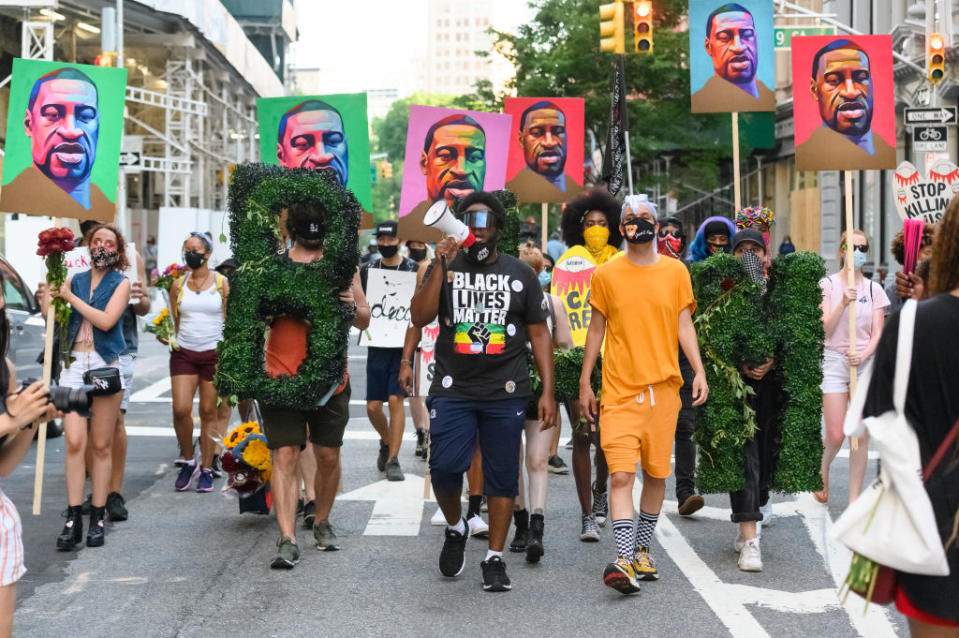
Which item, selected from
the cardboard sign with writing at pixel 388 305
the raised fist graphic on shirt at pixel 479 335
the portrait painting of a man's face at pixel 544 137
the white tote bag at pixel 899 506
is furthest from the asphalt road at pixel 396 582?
the portrait painting of a man's face at pixel 544 137

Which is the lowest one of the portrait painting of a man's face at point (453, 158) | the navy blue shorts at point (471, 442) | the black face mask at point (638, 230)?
the navy blue shorts at point (471, 442)

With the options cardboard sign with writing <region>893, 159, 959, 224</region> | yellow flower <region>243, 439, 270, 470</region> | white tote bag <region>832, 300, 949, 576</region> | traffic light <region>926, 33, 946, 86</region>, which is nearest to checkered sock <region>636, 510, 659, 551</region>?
yellow flower <region>243, 439, 270, 470</region>

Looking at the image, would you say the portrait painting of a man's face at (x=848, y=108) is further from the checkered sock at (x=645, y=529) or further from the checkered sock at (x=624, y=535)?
the checkered sock at (x=624, y=535)

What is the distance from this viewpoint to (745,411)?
24.4ft

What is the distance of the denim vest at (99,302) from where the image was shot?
8188 mm

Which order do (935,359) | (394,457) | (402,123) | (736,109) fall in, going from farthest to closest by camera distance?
(402,123) → (736,109) → (394,457) → (935,359)

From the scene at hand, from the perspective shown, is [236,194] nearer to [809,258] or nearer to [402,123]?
[809,258]

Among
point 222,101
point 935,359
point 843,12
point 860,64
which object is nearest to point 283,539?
point 935,359

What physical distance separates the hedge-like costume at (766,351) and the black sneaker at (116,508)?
375 cm

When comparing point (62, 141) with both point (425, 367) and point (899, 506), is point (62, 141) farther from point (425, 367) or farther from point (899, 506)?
point (899, 506)

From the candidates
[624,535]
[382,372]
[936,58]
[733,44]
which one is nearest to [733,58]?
[733,44]

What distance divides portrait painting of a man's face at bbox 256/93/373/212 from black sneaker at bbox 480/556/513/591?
4.24 m

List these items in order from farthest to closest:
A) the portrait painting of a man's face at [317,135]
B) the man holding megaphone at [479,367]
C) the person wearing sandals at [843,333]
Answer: the portrait painting of a man's face at [317,135]
the person wearing sandals at [843,333]
the man holding megaphone at [479,367]

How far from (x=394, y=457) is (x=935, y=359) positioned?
7.12m
